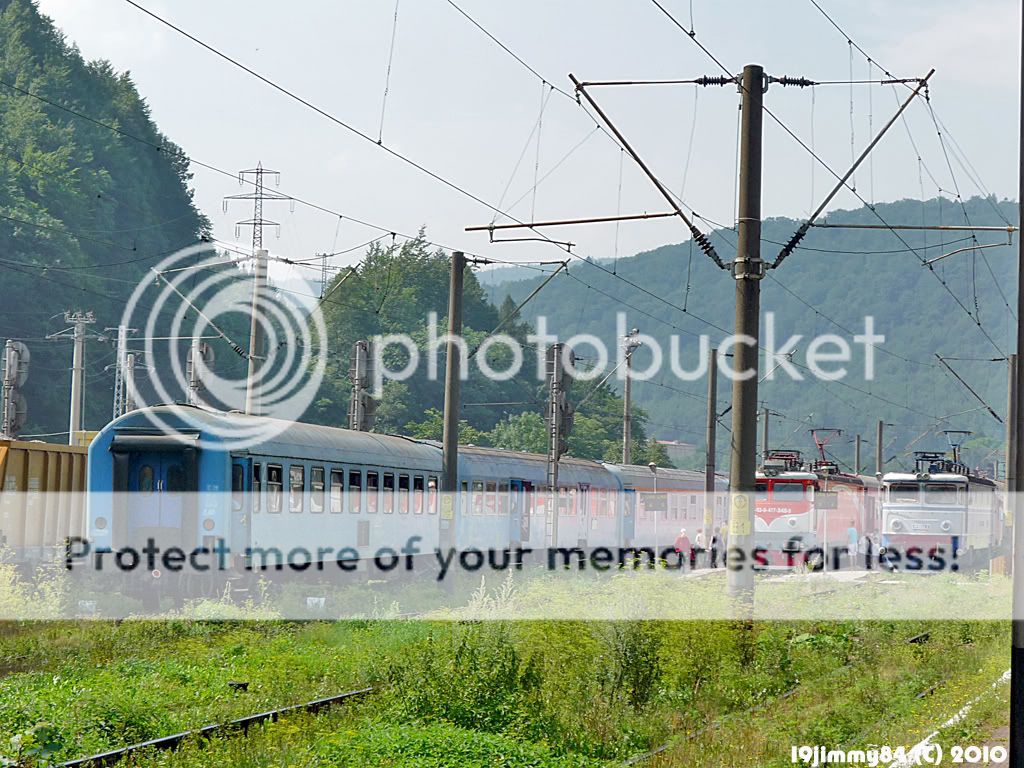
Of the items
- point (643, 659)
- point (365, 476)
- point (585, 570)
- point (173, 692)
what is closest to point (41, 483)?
point (365, 476)

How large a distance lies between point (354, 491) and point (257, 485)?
11.3 ft

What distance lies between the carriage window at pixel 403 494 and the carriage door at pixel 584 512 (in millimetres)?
8670

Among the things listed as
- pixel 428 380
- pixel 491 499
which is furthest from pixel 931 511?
pixel 428 380

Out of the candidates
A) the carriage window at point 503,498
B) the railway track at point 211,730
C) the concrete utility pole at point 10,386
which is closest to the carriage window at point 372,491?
the carriage window at point 503,498

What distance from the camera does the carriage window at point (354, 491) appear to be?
2498 cm

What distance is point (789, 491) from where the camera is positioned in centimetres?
3509

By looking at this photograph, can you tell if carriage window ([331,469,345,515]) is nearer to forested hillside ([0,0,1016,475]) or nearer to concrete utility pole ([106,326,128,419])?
forested hillside ([0,0,1016,475])

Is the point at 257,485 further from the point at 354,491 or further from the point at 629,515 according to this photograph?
the point at 629,515

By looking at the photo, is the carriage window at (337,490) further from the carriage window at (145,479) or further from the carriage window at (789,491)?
the carriage window at (789,491)

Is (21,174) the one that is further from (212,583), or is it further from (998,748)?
(998,748)

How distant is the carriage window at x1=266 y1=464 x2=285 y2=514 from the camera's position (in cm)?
2227

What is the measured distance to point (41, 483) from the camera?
26.2m

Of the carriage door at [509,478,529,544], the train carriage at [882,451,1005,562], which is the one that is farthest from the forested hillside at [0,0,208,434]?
the train carriage at [882,451,1005,562]

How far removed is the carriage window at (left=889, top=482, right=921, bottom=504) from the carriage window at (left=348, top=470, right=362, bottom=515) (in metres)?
16.3
